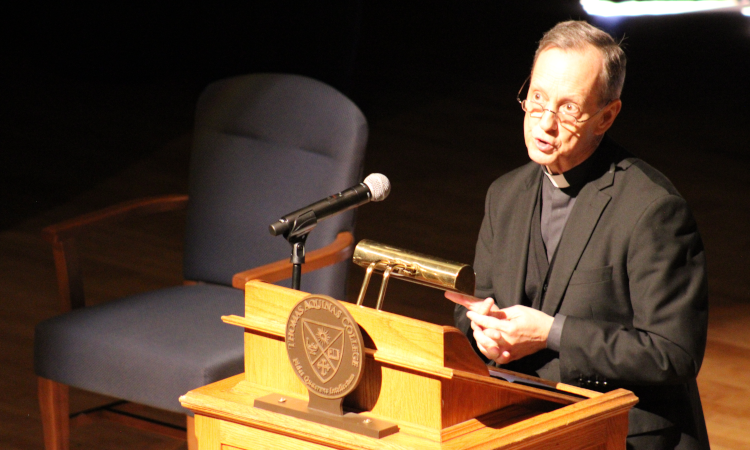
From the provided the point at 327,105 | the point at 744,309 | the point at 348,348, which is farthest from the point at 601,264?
the point at 744,309

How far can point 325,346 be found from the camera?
1555 mm

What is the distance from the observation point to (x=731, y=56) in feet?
32.6

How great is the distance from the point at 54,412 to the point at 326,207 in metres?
1.42

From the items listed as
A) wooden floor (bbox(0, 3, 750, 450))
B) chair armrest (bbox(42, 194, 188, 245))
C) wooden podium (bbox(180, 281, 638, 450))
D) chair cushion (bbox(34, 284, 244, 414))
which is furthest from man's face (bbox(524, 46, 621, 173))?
wooden floor (bbox(0, 3, 750, 450))

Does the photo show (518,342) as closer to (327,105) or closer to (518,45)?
(327,105)

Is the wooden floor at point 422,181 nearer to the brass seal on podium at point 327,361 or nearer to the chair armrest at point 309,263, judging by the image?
the chair armrest at point 309,263

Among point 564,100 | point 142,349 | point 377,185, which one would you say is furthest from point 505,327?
point 142,349

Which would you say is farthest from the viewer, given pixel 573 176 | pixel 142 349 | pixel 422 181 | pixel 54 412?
pixel 422 181

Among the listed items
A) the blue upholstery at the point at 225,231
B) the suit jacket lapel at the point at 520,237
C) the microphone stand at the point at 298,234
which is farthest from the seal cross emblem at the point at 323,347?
the blue upholstery at the point at 225,231

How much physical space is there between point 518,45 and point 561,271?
919 cm

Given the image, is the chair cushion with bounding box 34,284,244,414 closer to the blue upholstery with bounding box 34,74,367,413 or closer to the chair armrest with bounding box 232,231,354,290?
the blue upholstery with bounding box 34,74,367,413

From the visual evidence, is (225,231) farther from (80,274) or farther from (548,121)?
(548,121)

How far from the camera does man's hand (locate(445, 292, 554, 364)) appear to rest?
5.62ft

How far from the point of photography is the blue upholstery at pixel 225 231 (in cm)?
265
